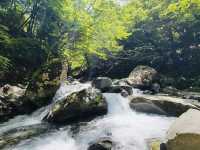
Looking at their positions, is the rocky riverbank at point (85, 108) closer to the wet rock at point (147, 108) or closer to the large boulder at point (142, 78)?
the wet rock at point (147, 108)

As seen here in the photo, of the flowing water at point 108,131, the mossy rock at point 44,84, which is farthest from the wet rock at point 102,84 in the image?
the flowing water at point 108,131

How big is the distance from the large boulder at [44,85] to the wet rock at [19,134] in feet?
9.86

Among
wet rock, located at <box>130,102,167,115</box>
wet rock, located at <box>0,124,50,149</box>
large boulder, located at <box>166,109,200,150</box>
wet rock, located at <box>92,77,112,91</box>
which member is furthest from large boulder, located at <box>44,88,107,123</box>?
large boulder, located at <box>166,109,200,150</box>

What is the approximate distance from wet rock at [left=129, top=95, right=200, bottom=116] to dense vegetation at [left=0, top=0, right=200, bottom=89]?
7601 mm

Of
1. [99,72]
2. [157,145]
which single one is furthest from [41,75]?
[99,72]

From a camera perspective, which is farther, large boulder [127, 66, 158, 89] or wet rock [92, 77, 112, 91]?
large boulder [127, 66, 158, 89]

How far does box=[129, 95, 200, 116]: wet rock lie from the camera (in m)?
11.4

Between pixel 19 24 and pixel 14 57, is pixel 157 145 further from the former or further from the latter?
pixel 19 24

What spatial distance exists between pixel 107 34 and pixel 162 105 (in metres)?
12.3

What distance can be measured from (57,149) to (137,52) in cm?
1768

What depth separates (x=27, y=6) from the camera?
22.2 metres

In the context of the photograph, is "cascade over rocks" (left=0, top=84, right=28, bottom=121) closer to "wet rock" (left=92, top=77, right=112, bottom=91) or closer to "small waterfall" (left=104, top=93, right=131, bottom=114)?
"small waterfall" (left=104, top=93, right=131, bottom=114)

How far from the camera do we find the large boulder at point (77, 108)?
11.6 meters

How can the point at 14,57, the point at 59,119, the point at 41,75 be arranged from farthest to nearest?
1. the point at 14,57
2. the point at 41,75
3. the point at 59,119
